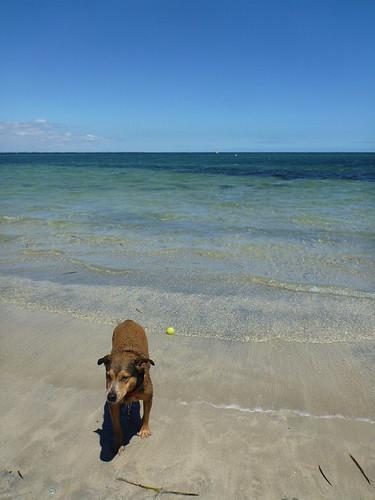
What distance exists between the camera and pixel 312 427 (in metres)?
4.21

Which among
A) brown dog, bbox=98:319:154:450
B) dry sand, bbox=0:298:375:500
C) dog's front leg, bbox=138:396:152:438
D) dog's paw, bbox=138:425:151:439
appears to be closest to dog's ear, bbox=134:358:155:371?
brown dog, bbox=98:319:154:450

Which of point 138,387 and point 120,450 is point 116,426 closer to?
point 120,450

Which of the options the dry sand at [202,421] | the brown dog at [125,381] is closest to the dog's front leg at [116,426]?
the brown dog at [125,381]

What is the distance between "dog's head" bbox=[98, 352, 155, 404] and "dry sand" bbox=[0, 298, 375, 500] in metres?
0.68

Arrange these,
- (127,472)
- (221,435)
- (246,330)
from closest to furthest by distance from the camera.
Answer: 1. (127,472)
2. (221,435)
3. (246,330)

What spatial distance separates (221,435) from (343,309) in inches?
160

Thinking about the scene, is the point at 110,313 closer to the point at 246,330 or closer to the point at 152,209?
the point at 246,330

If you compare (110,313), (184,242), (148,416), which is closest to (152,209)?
(184,242)

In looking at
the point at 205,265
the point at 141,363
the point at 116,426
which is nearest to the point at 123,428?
the point at 116,426

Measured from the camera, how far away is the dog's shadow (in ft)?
13.0

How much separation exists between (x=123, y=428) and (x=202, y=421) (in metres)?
0.84

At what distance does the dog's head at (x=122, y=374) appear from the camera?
3.67 metres

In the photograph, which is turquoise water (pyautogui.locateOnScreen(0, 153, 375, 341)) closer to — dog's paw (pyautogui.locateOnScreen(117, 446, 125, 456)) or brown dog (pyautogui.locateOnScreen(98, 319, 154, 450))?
brown dog (pyautogui.locateOnScreen(98, 319, 154, 450))

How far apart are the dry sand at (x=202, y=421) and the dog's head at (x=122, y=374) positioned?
0.68 metres
